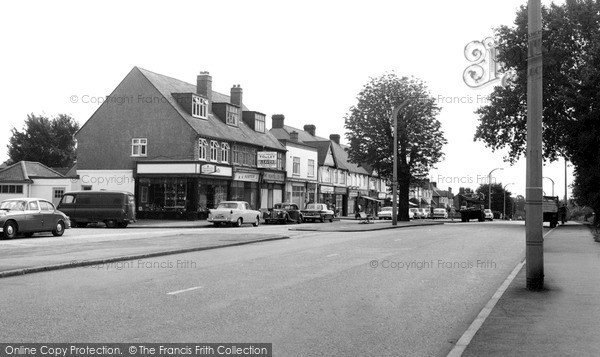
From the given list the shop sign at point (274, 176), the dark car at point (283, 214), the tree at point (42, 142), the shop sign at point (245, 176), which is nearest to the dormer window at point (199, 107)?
the shop sign at point (245, 176)

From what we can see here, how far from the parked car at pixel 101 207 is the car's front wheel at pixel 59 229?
9.16 m

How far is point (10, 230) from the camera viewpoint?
2325 centimetres

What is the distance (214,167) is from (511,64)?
22367 mm

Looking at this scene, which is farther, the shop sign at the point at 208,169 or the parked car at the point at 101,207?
the shop sign at the point at 208,169

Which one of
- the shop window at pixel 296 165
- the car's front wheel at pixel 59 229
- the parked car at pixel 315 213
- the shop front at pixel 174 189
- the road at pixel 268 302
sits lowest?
the road at pixel 268 302

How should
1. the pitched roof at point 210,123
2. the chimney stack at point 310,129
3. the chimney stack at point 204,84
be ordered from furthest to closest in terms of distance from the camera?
the chimney stack at point 310,129 < the chimney stack at point 204,84 < the pitched roof at point 210,123

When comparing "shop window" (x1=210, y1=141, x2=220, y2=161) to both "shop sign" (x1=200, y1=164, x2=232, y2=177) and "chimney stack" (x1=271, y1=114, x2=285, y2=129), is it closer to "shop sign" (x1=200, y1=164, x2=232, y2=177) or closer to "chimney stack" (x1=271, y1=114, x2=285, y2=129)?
"shop sign" (x1=200, y1=164, x2=232, y2=177)

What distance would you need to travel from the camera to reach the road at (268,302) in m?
7.00

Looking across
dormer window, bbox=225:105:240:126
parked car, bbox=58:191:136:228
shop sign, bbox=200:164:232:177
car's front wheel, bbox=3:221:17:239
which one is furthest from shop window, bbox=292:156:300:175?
car's front wheel, bbox=3:221:17:239

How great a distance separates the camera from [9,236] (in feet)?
76.2

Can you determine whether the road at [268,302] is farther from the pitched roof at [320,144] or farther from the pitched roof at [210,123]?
the pitched roof at [320,144]

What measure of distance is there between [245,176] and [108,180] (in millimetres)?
11083

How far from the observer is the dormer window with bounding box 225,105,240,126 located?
170 ft

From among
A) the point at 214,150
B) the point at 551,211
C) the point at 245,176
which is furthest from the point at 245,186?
the point at 551,211
